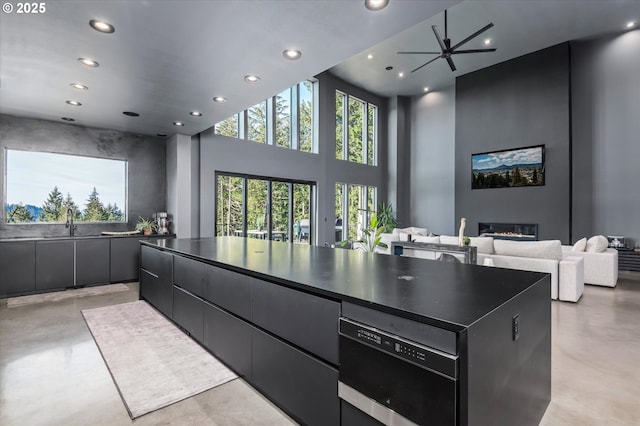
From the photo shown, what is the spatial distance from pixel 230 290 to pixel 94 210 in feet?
Answer: 15.7

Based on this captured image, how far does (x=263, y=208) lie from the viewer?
7.39m

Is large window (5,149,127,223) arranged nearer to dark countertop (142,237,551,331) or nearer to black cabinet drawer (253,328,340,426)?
dark countertop (142,237,551,331)

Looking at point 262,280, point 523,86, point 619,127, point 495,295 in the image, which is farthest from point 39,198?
point 619,127

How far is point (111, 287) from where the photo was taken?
4.99 m

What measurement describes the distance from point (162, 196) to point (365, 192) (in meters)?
6.05

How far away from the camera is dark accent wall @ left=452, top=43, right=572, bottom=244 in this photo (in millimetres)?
7152

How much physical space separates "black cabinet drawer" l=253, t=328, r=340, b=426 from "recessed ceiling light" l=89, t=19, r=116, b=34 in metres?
2.68

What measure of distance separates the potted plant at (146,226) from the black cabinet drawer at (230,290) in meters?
3.97

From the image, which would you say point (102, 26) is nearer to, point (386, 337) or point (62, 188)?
point (386, 337)

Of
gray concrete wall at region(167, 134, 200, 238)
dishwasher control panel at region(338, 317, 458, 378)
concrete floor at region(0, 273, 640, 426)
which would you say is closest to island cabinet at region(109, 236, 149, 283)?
gray concrete wall at region(167, 134, 200, 238)

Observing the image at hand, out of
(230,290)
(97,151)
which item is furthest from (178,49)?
(97,151)

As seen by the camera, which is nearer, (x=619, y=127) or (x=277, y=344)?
(x=277, y=344)

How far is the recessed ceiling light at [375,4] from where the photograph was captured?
88.0 inches

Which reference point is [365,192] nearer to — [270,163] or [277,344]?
[270,163]
